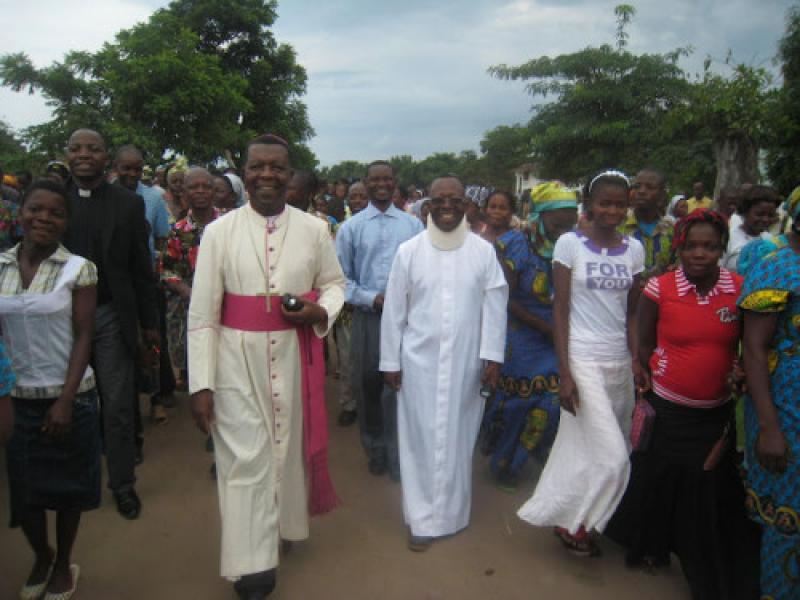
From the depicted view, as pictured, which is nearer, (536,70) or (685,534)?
(685,534)

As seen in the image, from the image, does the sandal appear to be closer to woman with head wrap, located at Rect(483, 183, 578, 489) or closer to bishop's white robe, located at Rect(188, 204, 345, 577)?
woman with head wrap, located at Rect(483, 183, 578, 489)

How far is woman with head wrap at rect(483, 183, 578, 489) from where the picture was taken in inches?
161

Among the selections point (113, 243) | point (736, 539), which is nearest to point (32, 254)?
point (113, 243)

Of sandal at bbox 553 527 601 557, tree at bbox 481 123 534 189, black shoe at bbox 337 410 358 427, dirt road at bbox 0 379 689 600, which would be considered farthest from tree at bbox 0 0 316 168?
tree at bbox 481 123 534 189

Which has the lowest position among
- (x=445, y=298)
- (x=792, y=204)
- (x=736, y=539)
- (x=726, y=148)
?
(x=736, y=539)

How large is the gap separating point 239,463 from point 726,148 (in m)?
13.8

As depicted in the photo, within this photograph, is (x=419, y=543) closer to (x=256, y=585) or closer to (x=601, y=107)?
(x=256, y=585)

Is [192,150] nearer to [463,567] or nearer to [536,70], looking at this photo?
[536,70]

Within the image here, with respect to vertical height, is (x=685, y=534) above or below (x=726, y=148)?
below

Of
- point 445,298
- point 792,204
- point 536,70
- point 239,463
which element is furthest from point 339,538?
point 536,70

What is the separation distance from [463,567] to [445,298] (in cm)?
145

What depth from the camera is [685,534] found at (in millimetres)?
3070

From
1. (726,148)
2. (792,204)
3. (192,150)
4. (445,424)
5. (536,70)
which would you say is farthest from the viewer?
(536,70)

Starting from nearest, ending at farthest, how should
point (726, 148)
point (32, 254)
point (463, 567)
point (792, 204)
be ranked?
point (792, 204) < point (32, 254) < point (463, 567) < point (726, 148)
